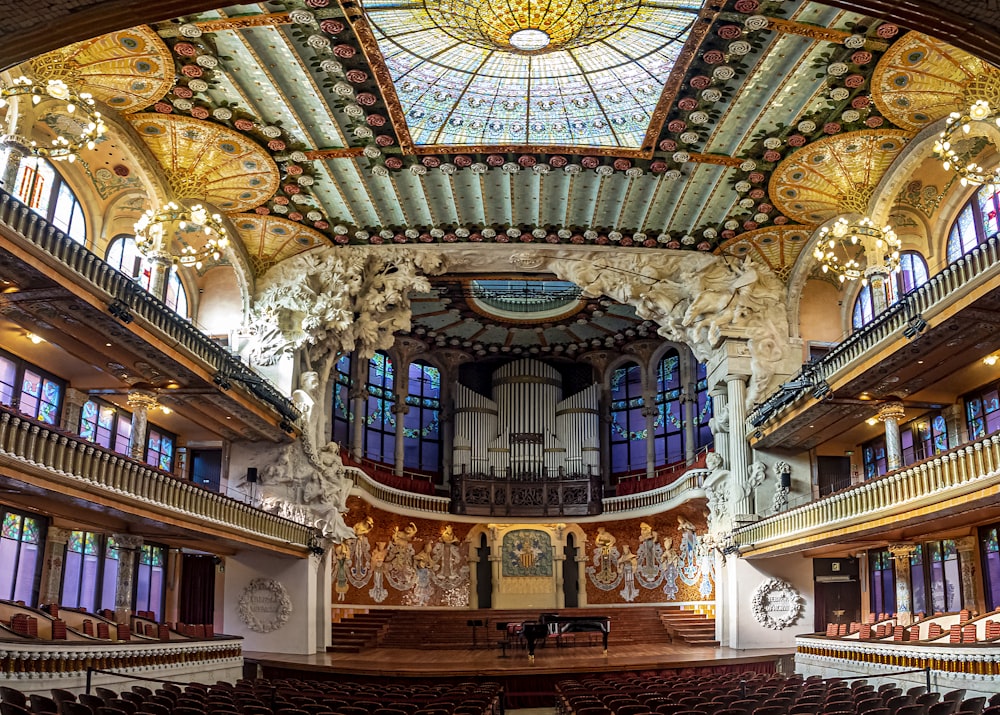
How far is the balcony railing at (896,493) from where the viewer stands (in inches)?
575

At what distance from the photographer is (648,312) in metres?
27.9

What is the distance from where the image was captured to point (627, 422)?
36.6m

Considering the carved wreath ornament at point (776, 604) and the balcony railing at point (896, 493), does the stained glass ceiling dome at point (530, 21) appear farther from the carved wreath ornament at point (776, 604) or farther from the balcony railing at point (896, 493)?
the carved wreath ornament at point (776, 604)

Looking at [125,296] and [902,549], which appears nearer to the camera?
[125,296]

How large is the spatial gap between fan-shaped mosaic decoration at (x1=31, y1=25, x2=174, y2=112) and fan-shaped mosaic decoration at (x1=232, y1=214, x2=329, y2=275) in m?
6.19

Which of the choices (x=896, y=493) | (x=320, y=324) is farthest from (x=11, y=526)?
(x=896, y=493)

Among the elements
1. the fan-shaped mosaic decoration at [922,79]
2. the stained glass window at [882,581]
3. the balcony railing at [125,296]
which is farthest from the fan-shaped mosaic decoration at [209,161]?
the stained glass window at [882,581]

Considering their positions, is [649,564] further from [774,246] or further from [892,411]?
[892,411]

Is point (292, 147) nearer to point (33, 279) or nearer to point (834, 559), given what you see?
point (33, 279)

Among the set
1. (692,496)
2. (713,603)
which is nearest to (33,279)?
(692,496)

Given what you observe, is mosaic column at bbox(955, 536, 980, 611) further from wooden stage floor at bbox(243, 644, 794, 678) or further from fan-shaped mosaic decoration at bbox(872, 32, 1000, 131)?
fan-shaped mosaic decoration at bbox(872, 32, 1000, 131)

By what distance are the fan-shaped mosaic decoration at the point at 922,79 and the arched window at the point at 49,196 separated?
54.1 ft

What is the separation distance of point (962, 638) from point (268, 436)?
17.9m

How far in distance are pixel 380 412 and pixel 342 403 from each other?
8.08 ft
